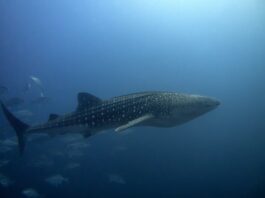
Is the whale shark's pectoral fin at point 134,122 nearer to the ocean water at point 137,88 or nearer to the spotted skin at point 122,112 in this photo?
the spotted skin at point 122,112

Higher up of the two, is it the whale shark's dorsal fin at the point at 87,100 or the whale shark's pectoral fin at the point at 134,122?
the whale shark's dorsal fin at the point at 87,100

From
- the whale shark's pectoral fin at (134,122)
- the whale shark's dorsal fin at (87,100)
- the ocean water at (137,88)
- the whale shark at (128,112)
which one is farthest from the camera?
the ocean water at (137,88)

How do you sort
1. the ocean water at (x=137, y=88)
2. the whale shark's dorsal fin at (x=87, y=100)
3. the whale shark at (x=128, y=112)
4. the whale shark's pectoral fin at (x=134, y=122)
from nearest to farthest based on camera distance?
1. the whale shark's pectoral fin at (x=134, y=122)
2. the whale shark at (x=128, y=112)
3. the whale shark's dorsal fin at (x=87, y=100)
4. the ocean water at (x=137, y=88)

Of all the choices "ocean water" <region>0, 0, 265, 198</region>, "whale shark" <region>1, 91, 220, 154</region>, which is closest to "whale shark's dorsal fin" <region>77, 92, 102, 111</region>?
"whale shark" <region>1, 91, 220, 154</region>

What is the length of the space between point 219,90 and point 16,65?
1652 inches

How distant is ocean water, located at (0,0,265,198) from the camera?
2098cm

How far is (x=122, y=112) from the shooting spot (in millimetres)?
7758

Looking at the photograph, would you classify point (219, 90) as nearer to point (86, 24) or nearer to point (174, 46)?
point (174, 46)

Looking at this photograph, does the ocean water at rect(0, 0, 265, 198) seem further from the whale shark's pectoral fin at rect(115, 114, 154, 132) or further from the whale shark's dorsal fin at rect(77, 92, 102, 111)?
the whale shark's pectoral fin at rect(115, 114, 154, 132)

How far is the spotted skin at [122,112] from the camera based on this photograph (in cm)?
768

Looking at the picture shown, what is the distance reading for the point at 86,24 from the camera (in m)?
72.0

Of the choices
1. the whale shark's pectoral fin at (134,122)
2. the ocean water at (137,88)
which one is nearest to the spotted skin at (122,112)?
the whale shark's pectoral fin at (134,122)

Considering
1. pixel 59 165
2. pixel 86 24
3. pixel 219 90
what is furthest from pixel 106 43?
pixel 59 165

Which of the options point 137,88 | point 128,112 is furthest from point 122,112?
point 137,88
